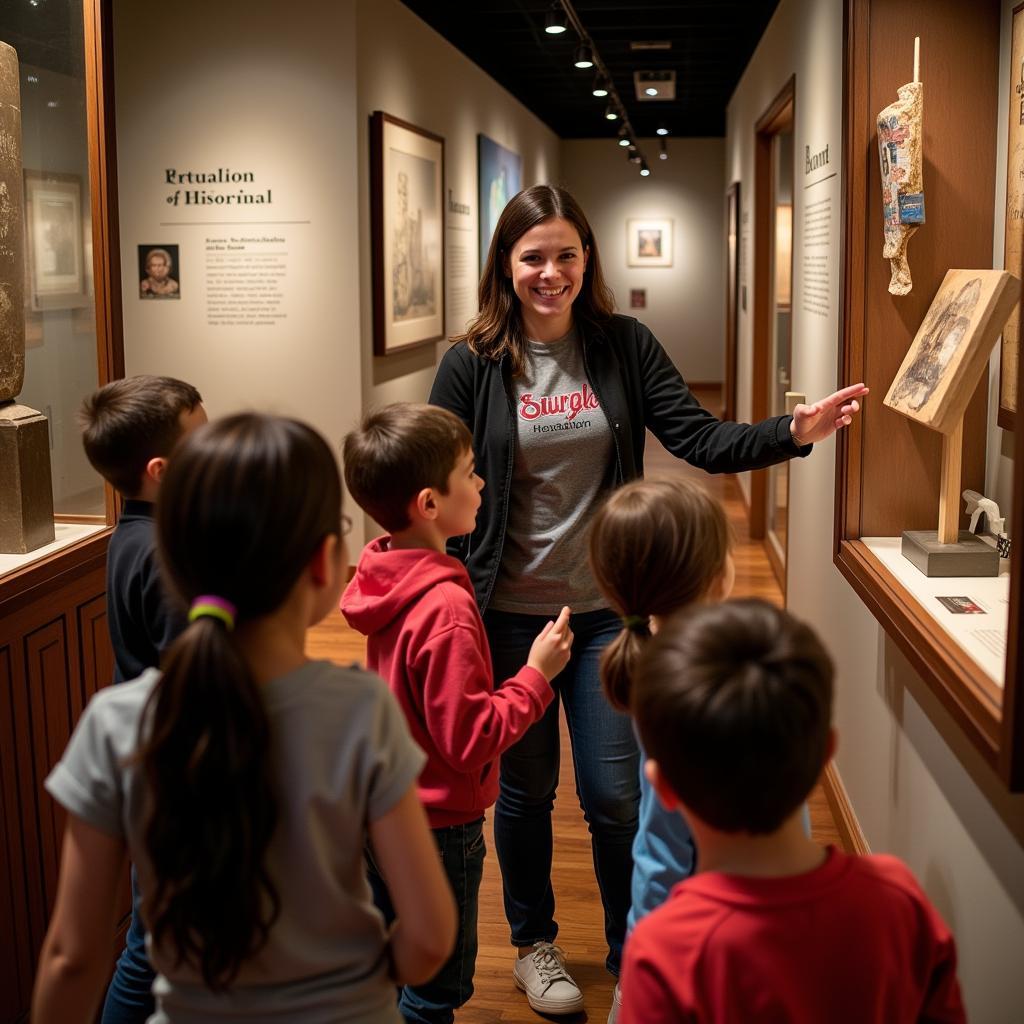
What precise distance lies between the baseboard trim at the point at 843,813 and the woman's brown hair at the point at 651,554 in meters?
1.70

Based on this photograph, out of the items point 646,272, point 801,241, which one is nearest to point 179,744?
point 801,241

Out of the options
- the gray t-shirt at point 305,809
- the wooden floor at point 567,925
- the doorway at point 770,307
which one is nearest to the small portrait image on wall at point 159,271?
the wooden floor at point 567,925

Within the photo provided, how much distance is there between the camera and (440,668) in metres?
1.79

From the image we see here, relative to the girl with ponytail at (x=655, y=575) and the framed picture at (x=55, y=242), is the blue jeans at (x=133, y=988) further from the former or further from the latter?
the framed picture at (x=55, y=242)

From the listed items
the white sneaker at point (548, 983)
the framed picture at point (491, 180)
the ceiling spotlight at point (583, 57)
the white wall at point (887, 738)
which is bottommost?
the white sneaker at point (548, 983)

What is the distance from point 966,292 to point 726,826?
1.89 m

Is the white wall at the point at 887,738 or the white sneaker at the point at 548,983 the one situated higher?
the white wall at the point at 887,738

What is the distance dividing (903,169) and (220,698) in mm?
2219

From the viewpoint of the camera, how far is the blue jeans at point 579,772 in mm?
2369

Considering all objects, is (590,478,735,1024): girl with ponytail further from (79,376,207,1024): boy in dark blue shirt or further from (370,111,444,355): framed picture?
(370,111,444,355): framed picture

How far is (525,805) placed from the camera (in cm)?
250

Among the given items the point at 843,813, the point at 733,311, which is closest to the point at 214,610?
the point at 843,813

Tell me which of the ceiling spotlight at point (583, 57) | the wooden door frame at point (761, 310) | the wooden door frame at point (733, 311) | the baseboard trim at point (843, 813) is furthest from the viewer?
the wooden door frame at point (733, 311)

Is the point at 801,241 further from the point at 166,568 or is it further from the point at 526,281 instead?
the point at 166,568
